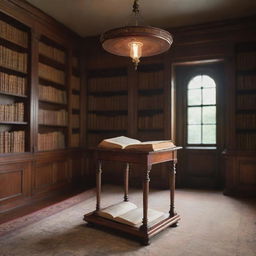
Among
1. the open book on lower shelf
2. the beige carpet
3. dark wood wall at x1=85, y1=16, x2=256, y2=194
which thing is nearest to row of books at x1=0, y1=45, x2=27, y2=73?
dark wood wall at x1=85, y1=16, x2=256, y2=194

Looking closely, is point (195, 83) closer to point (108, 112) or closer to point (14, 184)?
point (108, 112)

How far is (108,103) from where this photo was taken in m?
5.68

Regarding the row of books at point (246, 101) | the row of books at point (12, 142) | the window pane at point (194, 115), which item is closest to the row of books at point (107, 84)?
the window pane at point (194, 115)

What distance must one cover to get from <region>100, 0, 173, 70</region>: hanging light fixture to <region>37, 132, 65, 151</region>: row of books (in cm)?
212

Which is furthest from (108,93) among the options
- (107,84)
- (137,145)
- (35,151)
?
(137,145)

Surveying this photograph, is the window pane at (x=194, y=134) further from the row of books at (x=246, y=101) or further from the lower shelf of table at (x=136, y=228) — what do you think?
the lower shelf of table at (x=136, y=228)

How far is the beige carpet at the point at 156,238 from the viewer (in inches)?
95.9

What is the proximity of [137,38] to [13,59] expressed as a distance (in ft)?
6.97

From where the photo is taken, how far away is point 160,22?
4848 millimetres

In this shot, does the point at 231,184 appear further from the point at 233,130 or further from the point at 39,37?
the point at 39,37

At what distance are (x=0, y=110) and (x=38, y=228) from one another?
1697mm

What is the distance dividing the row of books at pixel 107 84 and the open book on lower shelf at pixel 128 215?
2.96 m

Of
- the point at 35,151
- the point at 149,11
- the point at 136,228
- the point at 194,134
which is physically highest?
the point at 149,11

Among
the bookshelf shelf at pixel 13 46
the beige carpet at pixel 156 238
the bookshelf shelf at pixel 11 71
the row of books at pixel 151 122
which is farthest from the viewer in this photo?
the row of books at pixel 151 122
